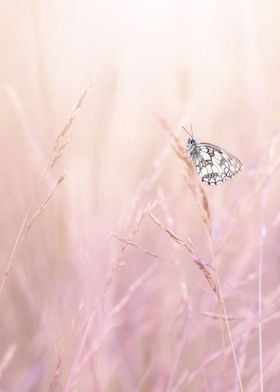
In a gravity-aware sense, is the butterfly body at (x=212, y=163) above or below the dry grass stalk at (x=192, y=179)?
above

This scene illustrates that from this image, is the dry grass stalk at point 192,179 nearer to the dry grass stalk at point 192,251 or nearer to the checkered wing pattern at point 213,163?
the dry grass stalk at point 192,251

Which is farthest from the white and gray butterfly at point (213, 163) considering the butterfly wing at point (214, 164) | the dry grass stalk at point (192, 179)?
the dry grass stalk at point (192, 179)

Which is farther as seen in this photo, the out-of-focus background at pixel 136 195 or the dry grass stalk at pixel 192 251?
the out-of-focus background at pixel 136 195

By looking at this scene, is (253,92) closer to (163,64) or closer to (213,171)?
(163,64)

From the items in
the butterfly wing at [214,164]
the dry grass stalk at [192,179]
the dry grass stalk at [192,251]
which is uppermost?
the butterfly wing at [214,164]

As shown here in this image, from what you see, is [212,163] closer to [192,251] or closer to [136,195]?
[136,195]

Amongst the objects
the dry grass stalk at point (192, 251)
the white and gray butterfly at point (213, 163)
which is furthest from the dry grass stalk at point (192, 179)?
the white and gray butterfly at point (213, 163)

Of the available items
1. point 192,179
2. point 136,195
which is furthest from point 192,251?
point 136,195
